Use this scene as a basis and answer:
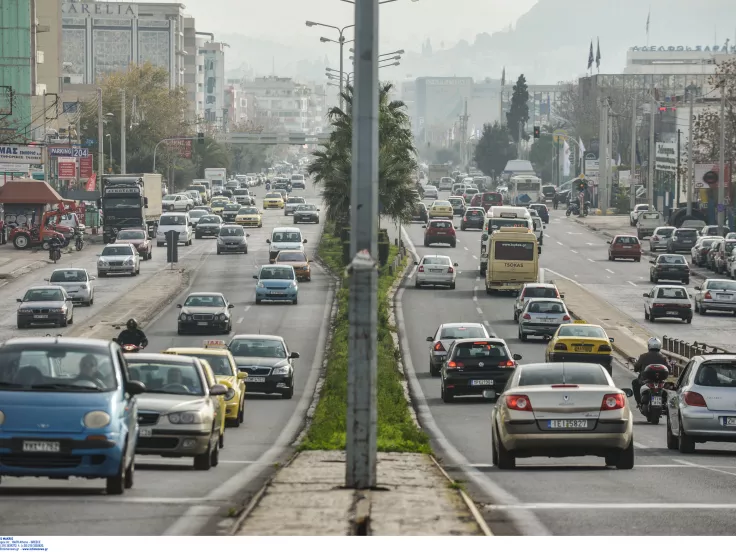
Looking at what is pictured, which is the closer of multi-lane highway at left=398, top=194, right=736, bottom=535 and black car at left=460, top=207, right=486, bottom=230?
multi-lane highway at left=398, top=194, right=736, bottom=535

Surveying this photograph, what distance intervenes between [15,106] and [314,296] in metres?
69.5

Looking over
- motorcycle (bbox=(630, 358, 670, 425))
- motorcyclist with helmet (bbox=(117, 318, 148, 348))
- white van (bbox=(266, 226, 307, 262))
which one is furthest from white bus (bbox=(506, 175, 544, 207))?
motorcycle (bbox=(630, 358, 670, 425))

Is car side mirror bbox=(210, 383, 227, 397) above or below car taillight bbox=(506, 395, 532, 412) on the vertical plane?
above

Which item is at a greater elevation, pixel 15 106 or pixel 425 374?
pixel 15 106

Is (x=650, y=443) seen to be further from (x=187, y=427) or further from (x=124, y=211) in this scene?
(x=124, y=211)

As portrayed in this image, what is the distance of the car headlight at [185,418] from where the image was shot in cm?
1850

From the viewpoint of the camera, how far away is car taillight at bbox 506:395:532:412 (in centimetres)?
1930

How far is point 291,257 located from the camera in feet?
230

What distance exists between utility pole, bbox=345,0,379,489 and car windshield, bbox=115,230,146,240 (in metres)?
65.7

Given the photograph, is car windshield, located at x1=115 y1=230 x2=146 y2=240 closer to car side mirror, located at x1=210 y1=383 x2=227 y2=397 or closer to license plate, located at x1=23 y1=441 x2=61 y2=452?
car side mirror, located at x1=210 y1=383 x2=227 y2=397

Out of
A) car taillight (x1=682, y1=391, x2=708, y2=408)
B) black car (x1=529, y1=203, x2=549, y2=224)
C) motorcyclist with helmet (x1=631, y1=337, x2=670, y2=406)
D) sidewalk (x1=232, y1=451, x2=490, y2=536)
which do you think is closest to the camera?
sidewalk (x1=232, y1=451, x2=490, y2=536)

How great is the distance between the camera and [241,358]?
3453 cm

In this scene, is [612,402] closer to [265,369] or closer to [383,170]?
[265,369]

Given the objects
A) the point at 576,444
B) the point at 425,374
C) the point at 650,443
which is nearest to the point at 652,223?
the point at 425,374
